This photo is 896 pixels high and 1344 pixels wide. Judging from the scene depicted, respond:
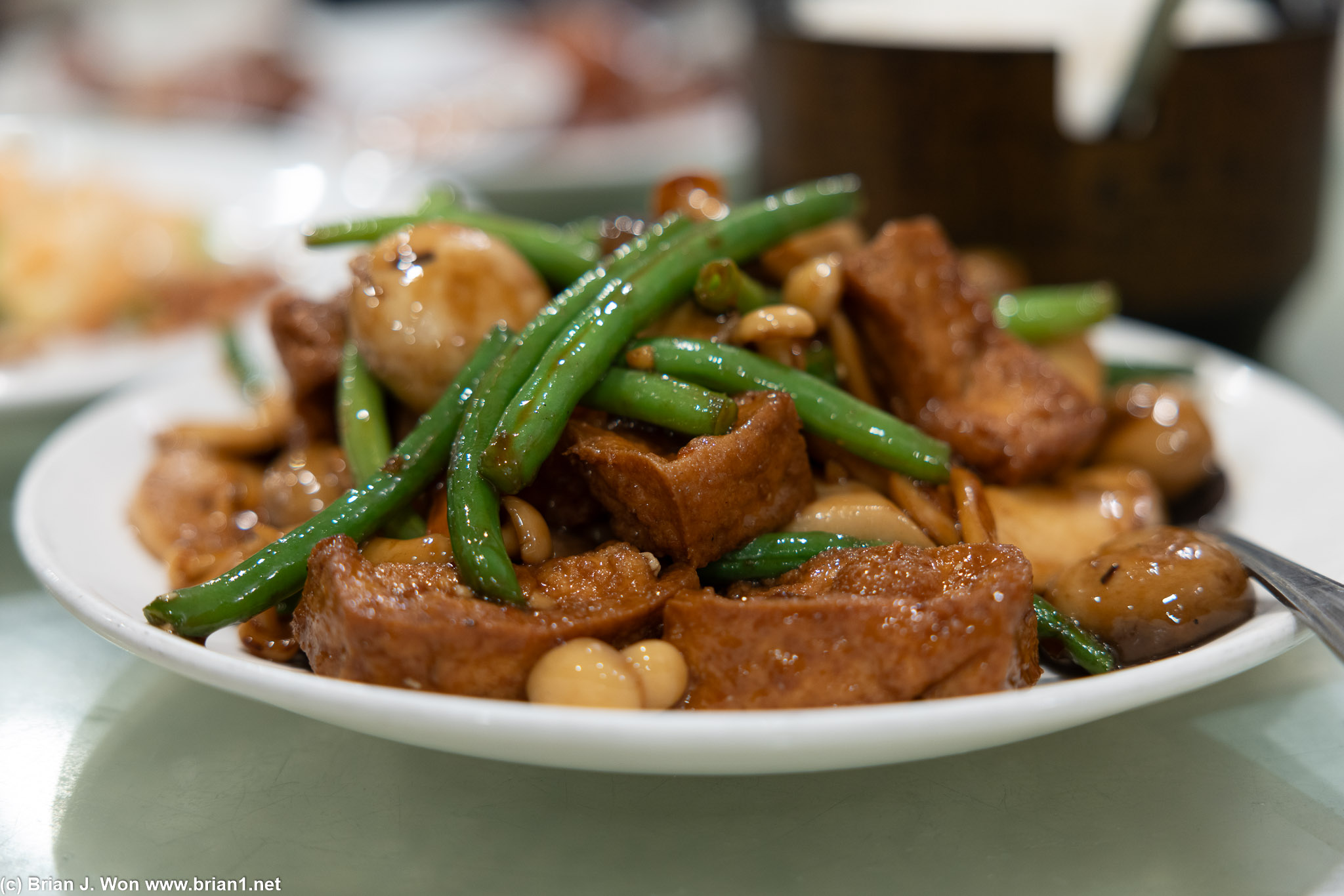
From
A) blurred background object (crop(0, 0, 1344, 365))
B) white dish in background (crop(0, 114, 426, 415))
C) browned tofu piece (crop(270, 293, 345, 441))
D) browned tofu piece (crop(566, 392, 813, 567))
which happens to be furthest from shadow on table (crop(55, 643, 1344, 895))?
white dish in background (crop(0, 114, 426, 415))

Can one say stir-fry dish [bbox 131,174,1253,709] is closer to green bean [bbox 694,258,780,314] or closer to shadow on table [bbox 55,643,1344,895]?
green bean [bbox 694,258,780,314]

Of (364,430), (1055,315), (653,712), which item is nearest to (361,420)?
(364,430)

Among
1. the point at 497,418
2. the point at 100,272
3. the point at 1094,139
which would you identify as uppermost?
the point at 1094,139

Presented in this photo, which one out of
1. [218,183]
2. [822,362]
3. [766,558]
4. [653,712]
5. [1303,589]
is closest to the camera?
[653,712]

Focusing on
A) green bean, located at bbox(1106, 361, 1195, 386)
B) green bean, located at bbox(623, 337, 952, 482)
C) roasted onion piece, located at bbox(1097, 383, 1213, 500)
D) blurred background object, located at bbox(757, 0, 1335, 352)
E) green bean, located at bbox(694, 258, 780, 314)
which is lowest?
roasted onion piece, located at bbox(1097, 383, 1213, 500)

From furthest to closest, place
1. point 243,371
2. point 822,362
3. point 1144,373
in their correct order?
point 243,371
point 1144,373
point 822,362

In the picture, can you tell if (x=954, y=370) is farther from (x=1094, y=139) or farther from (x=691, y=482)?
(x=1094, y=139)

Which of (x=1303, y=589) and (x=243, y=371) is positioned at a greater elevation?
(x=1303, y=589)
